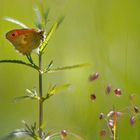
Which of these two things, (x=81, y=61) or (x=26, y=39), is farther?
(x=81, y=61)

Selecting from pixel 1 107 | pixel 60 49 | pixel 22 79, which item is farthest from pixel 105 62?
pixel 1 107

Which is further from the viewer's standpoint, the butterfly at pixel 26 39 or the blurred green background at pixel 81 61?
the blurred green background at pixel 81 61

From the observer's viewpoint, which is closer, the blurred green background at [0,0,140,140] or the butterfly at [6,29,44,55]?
the butterfly at [6,29,44,55]

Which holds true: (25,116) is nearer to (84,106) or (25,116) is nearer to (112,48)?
(84,106)

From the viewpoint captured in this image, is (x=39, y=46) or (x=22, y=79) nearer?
(x=39, y=46)
